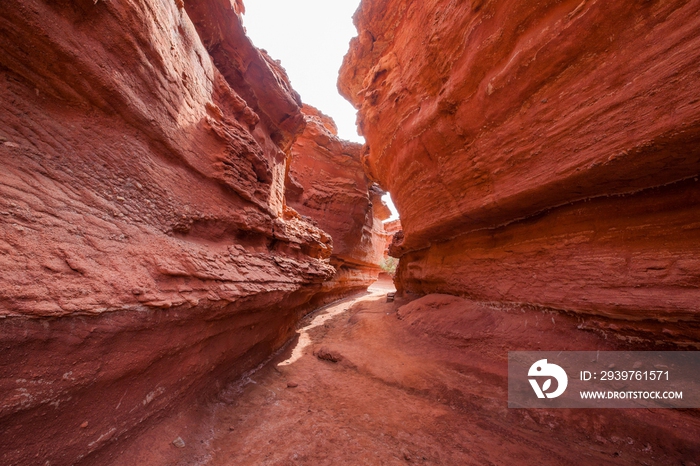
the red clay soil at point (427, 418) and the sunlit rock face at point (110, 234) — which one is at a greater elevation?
the sunlit rock face at point (110, 234)

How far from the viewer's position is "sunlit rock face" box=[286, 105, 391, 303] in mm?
15914

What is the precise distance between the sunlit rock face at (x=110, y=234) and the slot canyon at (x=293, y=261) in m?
0.02

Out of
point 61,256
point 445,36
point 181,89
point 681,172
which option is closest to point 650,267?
point 681,172

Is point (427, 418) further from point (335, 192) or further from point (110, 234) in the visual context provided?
point (335, 192)

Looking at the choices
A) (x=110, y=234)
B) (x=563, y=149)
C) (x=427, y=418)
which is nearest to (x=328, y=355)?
(x=427, y=418)

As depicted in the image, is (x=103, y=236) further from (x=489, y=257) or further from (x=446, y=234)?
(x=446, y=234)

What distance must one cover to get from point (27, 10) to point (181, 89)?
1716 mm

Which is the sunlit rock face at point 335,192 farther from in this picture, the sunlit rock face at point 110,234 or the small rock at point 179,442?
the small rock at point 179,442

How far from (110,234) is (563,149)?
5.83 metres

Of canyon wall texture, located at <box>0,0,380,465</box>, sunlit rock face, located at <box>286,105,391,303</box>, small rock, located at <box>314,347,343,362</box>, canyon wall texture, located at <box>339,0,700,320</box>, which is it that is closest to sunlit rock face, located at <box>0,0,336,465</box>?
canyon wall texture, located at <box>0,0,380,465</box>

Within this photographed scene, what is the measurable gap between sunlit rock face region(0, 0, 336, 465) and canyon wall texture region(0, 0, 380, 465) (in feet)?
0.04

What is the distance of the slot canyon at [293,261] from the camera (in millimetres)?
2045

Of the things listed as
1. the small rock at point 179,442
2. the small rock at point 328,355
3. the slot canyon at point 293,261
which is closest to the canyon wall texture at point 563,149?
the slot canyon at point 293,261

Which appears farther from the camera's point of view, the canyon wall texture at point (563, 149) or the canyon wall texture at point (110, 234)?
the canyon wall texture at point (563, 149)
